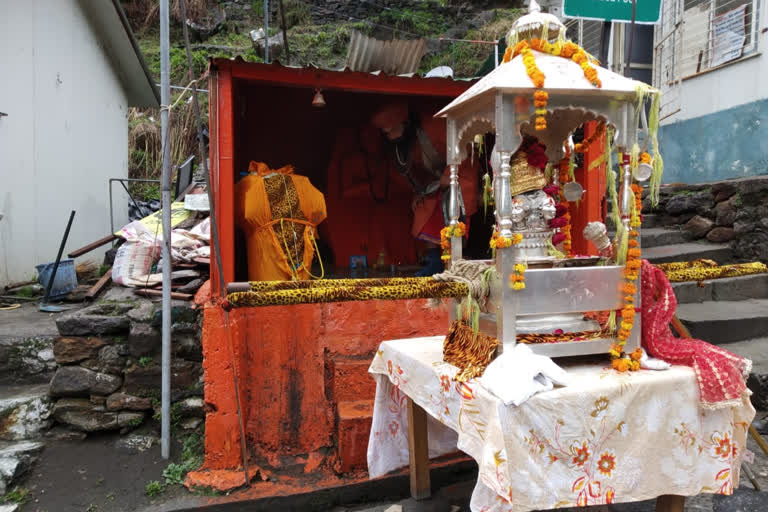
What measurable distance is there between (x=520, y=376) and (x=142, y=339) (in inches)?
129

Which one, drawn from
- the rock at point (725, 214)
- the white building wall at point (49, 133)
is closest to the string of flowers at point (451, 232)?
the rock at point (725, 214)

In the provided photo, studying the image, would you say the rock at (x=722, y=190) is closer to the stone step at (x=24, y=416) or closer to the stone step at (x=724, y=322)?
the stone step at (x=724, y=322)

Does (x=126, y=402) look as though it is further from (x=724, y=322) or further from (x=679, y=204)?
(x=679, y=204)

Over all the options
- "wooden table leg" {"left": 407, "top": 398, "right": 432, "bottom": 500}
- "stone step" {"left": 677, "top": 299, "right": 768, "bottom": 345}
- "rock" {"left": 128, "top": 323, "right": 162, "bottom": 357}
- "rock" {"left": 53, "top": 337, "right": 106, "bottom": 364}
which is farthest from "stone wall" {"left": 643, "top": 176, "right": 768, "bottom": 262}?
"rock" {"left": 53, "top": 337, "right": 106, "bottom": 364}

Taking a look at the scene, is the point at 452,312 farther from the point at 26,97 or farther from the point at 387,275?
the point at 26,97

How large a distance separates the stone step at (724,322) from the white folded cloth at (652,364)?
2831 mm

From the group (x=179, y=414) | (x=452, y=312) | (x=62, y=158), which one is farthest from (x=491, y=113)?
(x=62, y=158)

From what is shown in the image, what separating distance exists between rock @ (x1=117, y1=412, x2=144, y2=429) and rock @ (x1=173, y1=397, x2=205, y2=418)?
0.29 meters

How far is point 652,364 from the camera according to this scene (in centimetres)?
202

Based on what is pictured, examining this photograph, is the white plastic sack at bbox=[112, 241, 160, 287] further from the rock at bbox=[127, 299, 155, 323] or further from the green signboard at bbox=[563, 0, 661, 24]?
the green signboard at bbox=[563, 0, 661, 24]

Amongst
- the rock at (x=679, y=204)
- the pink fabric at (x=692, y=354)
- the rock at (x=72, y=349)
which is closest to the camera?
the pink fabric at (x=692, y=354)

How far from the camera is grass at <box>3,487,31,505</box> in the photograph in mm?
3406

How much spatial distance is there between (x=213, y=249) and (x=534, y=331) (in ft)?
8.54

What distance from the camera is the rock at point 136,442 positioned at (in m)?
3.99
